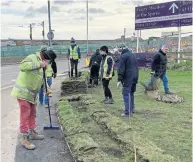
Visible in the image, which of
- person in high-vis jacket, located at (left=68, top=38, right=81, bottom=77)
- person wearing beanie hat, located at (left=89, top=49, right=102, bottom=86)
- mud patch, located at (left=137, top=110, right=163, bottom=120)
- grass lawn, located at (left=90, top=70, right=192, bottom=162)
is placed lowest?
mud patch, located at (left=137, top=110, right=163, bottom=120)

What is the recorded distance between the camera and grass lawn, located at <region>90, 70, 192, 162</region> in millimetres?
5718

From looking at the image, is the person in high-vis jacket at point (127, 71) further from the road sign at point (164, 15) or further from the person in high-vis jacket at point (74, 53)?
the road sign at point (164, 15)

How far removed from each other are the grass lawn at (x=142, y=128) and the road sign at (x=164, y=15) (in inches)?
496

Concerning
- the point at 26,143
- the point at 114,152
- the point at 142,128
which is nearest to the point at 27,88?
the point at 26,143

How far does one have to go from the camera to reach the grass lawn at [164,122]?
5.72m

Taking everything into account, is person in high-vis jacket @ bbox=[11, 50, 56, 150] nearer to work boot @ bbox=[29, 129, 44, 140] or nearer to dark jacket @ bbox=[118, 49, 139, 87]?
work boot @ bbox=[29, 129, 44, 140]

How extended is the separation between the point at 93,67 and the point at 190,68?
791 centimetres

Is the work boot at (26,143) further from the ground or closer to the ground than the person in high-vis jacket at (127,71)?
closer to the ground

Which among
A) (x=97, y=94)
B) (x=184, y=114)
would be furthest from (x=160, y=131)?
(x=97, y=94)

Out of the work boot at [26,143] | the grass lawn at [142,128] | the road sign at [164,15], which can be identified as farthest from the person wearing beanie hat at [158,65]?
the road sign at [164,15]

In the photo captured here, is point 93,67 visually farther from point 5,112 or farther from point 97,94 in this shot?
point 5,112

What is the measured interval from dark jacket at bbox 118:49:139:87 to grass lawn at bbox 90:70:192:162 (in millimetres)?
846

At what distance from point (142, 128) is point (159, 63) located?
14.7 feet

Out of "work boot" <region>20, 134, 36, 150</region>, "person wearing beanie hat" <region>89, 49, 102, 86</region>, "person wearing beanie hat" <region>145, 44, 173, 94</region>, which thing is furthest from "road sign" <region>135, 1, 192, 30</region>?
"work boot" <region>20, 134, 36, 150</region>
